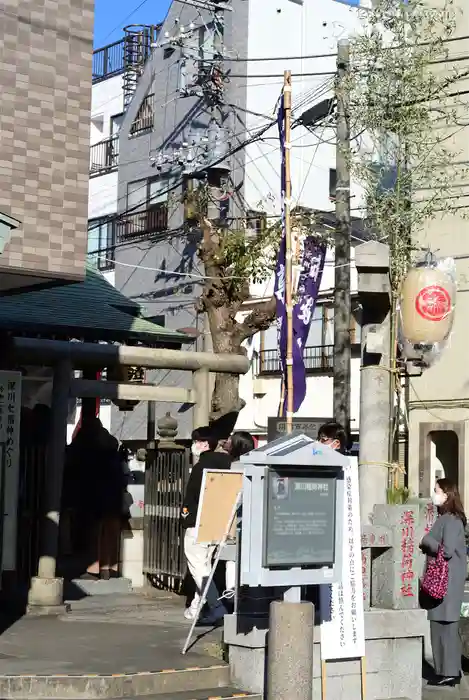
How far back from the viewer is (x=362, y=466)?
11.4 m

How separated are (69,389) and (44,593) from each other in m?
2.34

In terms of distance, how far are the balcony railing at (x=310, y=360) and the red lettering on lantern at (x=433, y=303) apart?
60.1ft

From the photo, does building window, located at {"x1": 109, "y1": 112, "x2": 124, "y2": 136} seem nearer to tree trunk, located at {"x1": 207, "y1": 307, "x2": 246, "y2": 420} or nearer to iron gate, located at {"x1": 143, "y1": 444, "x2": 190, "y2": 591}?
tree trunk, located at {"x1": 207, "y1": 307, "x2": 246, "y2": 420}

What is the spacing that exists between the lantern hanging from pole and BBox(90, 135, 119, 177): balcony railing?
26933 mm

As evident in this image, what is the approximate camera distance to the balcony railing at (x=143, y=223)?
37.6m

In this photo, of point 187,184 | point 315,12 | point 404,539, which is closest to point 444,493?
point 404,539

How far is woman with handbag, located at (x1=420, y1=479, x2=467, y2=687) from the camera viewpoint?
1076 cm

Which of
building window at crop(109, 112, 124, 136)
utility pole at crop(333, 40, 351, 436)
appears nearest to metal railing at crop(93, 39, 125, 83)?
building window at crop(109, 112, 124, 136)

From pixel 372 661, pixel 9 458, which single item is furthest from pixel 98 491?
pixel 372 661

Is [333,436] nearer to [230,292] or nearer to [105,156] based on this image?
[230,292]

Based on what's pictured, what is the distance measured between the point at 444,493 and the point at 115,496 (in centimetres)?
574

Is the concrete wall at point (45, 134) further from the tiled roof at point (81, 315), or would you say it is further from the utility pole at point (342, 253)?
the utility pole at point (342, 253)

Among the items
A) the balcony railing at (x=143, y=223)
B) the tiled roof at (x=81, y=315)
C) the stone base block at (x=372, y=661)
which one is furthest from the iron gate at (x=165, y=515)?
the balcony railing at (x=143, y=223)

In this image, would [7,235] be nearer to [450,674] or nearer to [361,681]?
[361,681]
